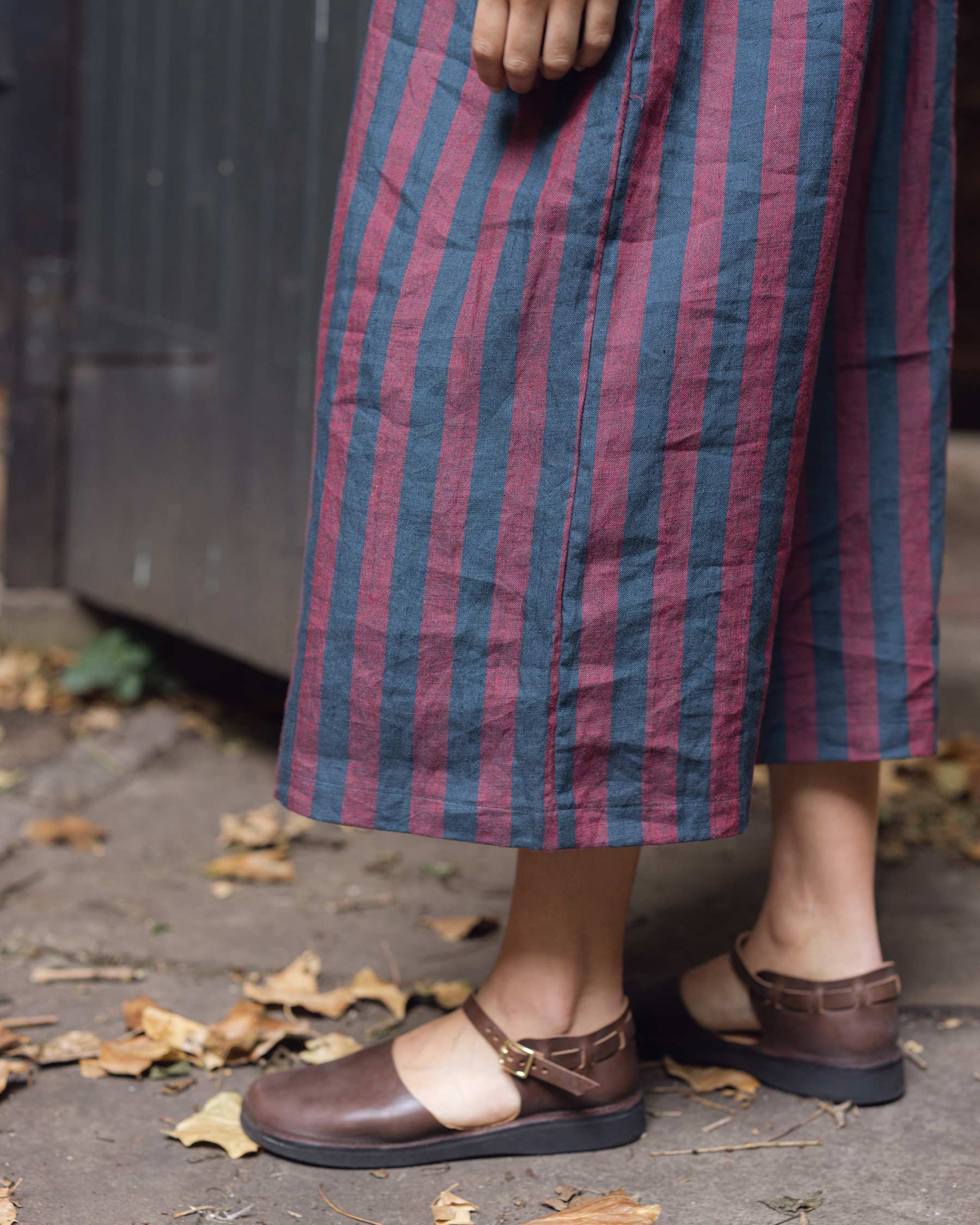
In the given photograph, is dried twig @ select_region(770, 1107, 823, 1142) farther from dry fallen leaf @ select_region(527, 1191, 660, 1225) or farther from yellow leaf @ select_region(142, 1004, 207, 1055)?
yellow leaf @ select_region(142, 1004, 207, 1055)

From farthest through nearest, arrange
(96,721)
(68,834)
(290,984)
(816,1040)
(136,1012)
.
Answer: (96,721) < (68,834) < (290,984) < (136,1012) < (816,1040)

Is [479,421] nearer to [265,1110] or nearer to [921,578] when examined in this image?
[921,578]

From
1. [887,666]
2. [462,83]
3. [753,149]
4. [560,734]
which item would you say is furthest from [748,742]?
[462,83]

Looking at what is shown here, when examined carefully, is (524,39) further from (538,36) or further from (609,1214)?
(609,1214)

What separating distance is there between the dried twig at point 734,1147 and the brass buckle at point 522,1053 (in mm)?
141

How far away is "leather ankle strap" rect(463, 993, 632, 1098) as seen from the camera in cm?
108

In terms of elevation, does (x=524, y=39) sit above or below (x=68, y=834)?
above

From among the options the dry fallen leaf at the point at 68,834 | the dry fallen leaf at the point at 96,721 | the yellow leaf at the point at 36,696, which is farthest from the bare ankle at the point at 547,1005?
the yellow leaf at the point at 36,696

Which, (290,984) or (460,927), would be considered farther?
(460,927)

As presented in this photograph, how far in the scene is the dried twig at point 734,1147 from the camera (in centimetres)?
110

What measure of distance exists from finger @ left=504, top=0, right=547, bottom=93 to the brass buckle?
0.79 meters

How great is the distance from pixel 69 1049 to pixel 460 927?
506 millimetres

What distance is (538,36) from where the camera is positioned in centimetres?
87

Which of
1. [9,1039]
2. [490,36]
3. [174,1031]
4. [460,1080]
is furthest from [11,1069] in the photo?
[490,36]
